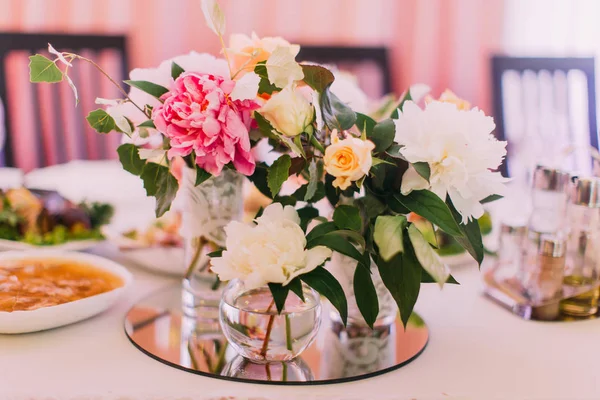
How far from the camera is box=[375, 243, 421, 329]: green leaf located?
0.68m

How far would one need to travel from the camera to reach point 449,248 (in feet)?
3.81

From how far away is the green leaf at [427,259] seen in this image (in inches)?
24.4

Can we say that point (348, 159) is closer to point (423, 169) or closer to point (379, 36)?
point (423, 169)

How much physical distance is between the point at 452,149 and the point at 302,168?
168 mm

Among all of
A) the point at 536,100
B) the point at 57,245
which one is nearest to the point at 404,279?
the point at 57,245

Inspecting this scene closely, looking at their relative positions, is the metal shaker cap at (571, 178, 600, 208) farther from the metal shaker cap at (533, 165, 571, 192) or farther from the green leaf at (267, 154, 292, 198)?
the green leaf at (267, 154, 292, 198)

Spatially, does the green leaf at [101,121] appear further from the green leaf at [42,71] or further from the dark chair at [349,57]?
the dark chair at [349,57]

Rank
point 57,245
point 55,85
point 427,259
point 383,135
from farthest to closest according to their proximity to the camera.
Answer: point 55,85, point 57,245, point 383,135, point 427,259

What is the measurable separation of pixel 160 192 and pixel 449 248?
1.92ft

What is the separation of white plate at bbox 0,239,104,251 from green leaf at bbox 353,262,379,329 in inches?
21.2

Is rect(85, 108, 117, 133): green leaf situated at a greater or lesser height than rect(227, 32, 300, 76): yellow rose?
lesser

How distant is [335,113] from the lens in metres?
0.74

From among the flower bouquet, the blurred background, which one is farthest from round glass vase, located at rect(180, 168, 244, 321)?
the blurred background

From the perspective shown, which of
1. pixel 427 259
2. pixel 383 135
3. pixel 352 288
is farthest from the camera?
pixel 352 288
